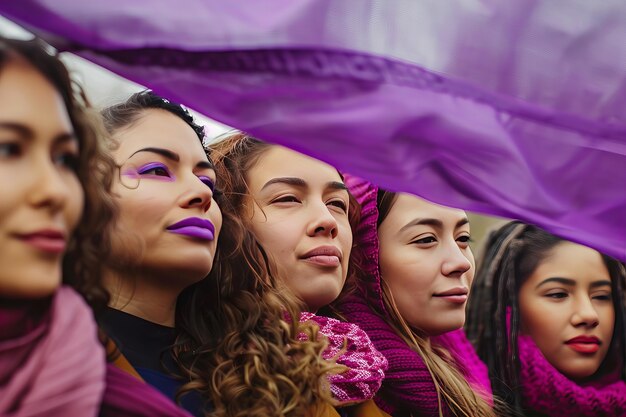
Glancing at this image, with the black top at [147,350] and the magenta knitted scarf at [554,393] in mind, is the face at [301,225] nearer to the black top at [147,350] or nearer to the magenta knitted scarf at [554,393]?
the black top at [147,350]

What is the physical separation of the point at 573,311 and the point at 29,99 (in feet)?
7.62

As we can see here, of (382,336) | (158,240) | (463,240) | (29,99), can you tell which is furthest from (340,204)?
(29,99)

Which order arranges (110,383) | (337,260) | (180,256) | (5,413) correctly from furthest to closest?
(337,260) → (180,256) → (110,383) → (5,413)

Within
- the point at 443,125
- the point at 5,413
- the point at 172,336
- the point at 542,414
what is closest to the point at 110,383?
the point at 5,413

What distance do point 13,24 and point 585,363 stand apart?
2.47 metres

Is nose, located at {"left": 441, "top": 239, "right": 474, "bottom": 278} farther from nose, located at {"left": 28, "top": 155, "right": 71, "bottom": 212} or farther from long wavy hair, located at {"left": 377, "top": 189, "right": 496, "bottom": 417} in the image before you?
nose, located at {"left": 28, "top": 155, "right": 71, "bottom": 212}

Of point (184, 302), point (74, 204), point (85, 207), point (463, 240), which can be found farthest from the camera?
point (463, 240)

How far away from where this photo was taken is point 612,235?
1.71 m

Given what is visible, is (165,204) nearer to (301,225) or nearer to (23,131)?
(301,225)

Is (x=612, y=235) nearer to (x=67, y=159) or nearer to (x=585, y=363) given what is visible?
(x=67, y=159)

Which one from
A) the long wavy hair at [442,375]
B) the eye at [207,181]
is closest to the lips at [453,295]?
the long wavy hair at [442,375]

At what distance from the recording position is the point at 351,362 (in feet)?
7.46

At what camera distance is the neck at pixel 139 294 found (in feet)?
6.48

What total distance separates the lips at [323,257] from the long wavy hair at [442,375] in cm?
43
